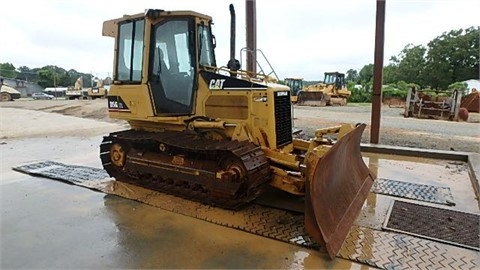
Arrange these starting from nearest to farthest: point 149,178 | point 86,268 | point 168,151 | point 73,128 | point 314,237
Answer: point 86,268 < point 314,237 < point 168,151 < point 149,178 < point 73,128

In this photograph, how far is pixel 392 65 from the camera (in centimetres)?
3925

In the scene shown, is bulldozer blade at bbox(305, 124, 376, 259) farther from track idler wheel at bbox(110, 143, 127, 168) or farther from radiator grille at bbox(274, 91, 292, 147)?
track idler wheel at bbox(110, 143, 127, 168)

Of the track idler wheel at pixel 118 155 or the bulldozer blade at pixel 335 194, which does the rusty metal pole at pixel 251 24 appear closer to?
the track idler wheel at pixel 118 155

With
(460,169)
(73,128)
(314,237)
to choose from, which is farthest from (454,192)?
(73,128)

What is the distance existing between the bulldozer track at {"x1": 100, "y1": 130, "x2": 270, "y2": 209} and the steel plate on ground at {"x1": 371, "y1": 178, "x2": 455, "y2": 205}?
5.41 feet

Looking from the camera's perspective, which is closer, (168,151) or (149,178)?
(168,151)

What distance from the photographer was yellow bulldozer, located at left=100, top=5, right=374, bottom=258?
3.46m

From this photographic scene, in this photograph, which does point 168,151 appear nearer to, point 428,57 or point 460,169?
point 460,169

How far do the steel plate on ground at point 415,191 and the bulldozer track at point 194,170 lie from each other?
1.65 meters

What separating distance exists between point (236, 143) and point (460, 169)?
3806 mm

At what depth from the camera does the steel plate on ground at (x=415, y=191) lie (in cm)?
385

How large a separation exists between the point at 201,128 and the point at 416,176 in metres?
3.14

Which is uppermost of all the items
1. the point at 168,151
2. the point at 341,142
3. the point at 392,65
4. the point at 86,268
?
the point at 392,65

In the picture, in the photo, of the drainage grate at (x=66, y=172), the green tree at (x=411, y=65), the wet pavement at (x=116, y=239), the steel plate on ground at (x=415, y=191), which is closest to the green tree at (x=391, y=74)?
the green tree at (x=411, y=65)
